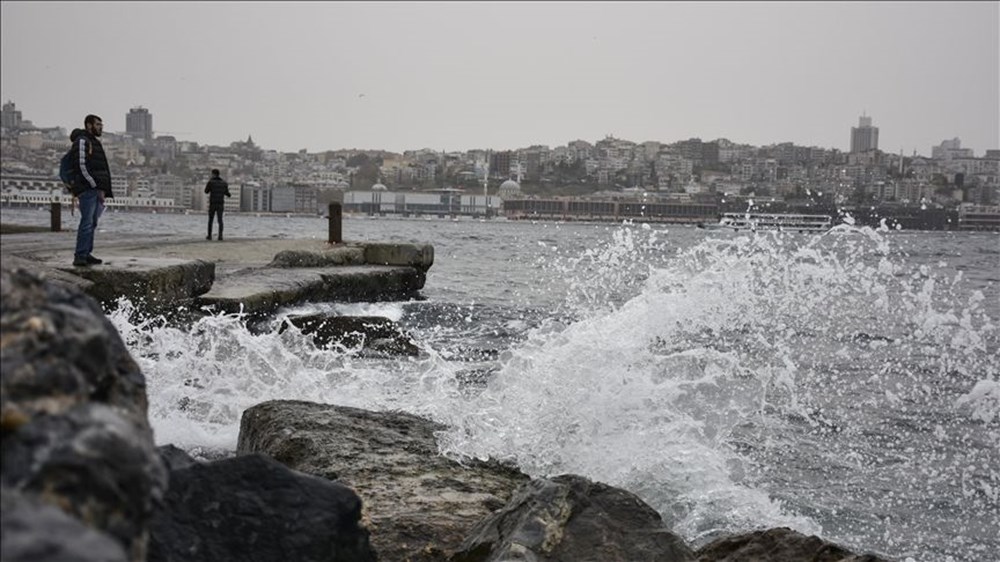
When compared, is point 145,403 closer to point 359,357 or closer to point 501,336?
point 359,357

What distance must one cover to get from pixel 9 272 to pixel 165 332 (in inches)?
233

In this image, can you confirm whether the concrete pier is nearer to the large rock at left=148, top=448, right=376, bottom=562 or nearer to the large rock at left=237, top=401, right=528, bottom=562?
the large rock at left=237, top=401, right=528, bottom=562

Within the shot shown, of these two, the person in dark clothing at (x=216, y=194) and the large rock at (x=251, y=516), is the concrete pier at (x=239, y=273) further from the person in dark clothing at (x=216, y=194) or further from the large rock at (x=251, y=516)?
the large rock at (x=251, y=516)

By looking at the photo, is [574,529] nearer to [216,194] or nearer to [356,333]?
[356,333]

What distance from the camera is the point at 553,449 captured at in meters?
5.36

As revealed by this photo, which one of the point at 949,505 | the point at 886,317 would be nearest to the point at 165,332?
the point at 949,505

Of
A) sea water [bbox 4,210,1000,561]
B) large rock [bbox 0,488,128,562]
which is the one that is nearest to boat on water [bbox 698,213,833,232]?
sea water [bbox 4,210,1000,561]

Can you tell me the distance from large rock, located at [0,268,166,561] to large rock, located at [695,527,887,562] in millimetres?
2563

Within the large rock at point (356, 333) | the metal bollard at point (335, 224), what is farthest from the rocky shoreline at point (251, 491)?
the metal bollard at point (335, 224)

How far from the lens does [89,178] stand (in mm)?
8789

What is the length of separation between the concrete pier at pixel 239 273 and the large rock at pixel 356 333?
495 millimetres

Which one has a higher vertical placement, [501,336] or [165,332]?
[165,332]

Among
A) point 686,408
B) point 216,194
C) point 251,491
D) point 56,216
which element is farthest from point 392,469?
point 56,216

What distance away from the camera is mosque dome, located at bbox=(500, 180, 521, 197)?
5536 inches
